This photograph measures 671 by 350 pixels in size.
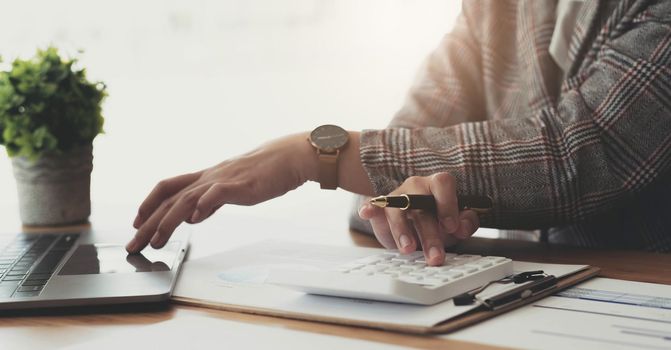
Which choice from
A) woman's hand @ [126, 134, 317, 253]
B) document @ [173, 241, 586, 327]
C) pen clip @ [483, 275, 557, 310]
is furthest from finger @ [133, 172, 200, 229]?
pen clip @ [483, 275, 557, 310]

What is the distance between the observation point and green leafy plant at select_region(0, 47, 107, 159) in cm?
111

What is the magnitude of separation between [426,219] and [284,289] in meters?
0.17

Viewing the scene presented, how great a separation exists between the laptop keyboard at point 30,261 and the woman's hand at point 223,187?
0.09 meters

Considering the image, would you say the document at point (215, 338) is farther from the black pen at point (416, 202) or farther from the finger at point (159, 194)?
the finger at point (159, 194)

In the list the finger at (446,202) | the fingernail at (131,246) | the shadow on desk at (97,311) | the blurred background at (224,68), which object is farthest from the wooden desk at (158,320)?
the blurred background at (224,68)

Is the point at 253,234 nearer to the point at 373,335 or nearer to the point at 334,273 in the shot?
the point at 334,273

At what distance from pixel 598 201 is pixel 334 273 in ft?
1.30

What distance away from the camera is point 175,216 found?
86 centimetres

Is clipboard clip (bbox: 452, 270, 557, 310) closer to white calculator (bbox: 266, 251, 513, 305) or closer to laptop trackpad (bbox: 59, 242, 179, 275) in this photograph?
white calculator (bbox: 266, 251, 513, 305)

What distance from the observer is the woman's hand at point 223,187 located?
0.86 m

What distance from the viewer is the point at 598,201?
2.94 ft

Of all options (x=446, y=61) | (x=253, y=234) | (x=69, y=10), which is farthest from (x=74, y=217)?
(x=69, y=10)

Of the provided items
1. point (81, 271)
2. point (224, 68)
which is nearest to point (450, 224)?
point (81, 271)

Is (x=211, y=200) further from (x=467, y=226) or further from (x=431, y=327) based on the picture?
(x=431, y=327)
